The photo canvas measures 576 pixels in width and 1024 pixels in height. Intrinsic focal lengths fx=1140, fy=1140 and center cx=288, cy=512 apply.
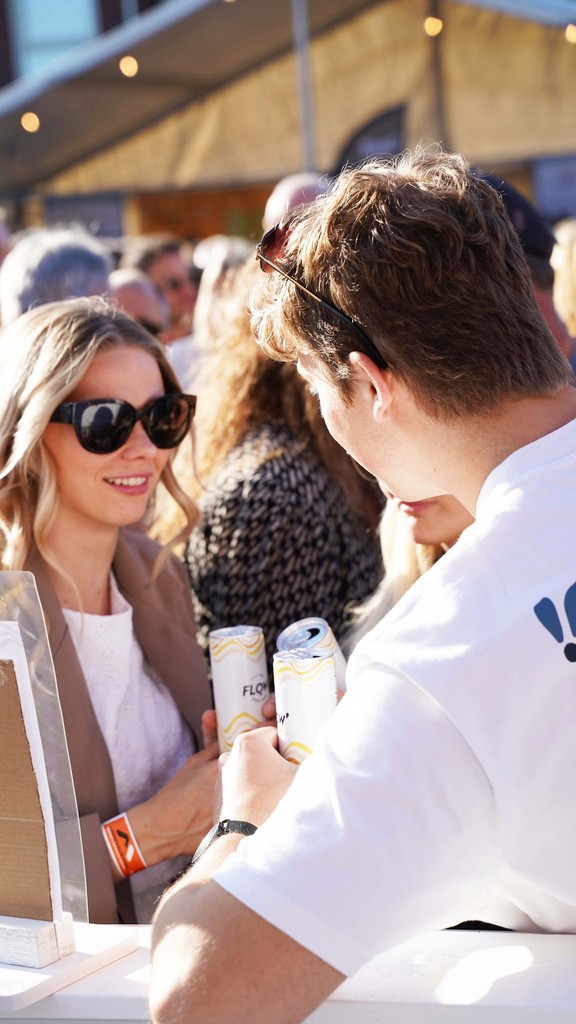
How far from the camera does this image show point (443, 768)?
44.1 inches

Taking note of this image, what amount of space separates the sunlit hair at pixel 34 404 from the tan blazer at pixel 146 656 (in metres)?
0.07

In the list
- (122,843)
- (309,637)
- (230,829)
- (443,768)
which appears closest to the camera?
(443,768)

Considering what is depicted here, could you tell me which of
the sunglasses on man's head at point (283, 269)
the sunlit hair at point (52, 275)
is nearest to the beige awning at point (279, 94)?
the sunlit hair at point (52, 275)

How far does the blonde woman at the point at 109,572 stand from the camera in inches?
84.2

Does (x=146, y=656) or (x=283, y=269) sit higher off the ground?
(x=283, y=269)

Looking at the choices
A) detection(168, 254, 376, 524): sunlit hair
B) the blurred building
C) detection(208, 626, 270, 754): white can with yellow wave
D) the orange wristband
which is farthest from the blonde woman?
the blurred building

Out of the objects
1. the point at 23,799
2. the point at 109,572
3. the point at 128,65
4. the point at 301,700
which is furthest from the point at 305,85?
the point at 23,799

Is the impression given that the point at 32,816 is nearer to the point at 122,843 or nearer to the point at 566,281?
the point at 122,843

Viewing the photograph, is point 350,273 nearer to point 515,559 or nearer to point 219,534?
point 515,559

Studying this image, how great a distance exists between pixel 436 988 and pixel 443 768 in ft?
1.04

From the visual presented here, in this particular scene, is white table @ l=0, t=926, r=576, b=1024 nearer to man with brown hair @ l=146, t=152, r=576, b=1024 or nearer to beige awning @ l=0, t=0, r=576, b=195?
man with brown hair @ l=146, t=152, r=576, b=1024

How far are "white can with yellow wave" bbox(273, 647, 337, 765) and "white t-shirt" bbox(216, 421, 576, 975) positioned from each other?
333mm

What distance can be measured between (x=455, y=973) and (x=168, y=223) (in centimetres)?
903

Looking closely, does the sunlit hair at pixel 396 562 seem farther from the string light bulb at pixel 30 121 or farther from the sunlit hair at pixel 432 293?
the string light bulb at pixel 30 121
